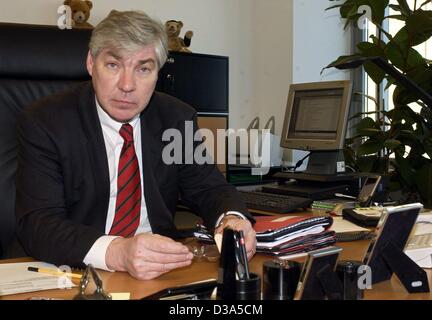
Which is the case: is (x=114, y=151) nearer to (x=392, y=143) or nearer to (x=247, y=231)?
(x=247, y=231)

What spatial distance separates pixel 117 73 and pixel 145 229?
47 cm

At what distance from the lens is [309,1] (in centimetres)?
347

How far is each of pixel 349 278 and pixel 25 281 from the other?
0.60 meters

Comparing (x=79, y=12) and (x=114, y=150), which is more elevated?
(x=79, y=12)

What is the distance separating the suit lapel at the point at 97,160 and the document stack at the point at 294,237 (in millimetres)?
460

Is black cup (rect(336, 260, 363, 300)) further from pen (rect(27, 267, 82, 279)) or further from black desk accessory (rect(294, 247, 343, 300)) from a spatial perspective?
pen (rect(27, 267, 82, 279))

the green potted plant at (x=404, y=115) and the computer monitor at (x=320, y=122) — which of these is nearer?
the computer monitor at (x=320, y=122)

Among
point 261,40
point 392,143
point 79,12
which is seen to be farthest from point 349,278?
point 261,40

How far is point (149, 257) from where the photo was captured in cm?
107

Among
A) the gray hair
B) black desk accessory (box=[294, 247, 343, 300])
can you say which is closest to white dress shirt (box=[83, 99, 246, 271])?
the gray hair

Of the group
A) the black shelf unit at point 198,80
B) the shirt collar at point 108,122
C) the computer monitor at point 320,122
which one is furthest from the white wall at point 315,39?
the shirt collar at point 108,122

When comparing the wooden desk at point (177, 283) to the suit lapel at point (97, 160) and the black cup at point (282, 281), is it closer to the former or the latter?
the black cup at point (282, 281)

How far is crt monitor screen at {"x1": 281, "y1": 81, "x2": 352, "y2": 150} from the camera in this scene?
208 cm

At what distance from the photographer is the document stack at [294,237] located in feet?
4.10
